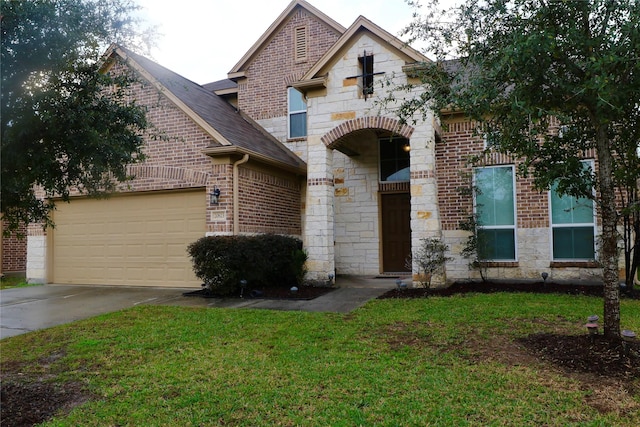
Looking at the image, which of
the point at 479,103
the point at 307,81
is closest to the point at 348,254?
the point at 307,81

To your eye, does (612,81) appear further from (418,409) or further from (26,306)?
(26,306)

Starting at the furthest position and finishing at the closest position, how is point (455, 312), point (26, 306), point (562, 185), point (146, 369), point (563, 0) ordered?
point (26, 306) → point (455, 312) → point (562, 185) → point (146, 369) → point (563, 0)

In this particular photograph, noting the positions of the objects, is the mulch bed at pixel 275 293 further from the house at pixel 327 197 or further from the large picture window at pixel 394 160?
the large picture window at pixel 394 160

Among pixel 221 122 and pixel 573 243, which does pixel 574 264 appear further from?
pixel 221 122

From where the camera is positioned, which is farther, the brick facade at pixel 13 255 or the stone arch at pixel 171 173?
the brick facade at pixel 13 255

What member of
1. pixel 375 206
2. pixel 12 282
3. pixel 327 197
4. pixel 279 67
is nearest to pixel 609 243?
pixel 327 197

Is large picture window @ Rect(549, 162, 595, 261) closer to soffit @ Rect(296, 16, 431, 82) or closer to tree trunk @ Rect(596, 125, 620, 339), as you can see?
soffit @ Rect(296, 16, 431, 82)

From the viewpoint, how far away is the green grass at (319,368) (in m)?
3.52

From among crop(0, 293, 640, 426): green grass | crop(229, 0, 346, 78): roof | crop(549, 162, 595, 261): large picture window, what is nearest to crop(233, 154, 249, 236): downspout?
crop(0, 293, 640, 426): green grass

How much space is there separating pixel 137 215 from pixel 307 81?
17.9 feet

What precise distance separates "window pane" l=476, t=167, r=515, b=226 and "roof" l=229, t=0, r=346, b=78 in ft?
22.6

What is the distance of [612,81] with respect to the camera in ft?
13.4

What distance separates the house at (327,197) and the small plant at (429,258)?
176mm

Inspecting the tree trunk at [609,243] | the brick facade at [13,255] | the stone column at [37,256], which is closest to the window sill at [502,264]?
the tree trunk at [609,243]
